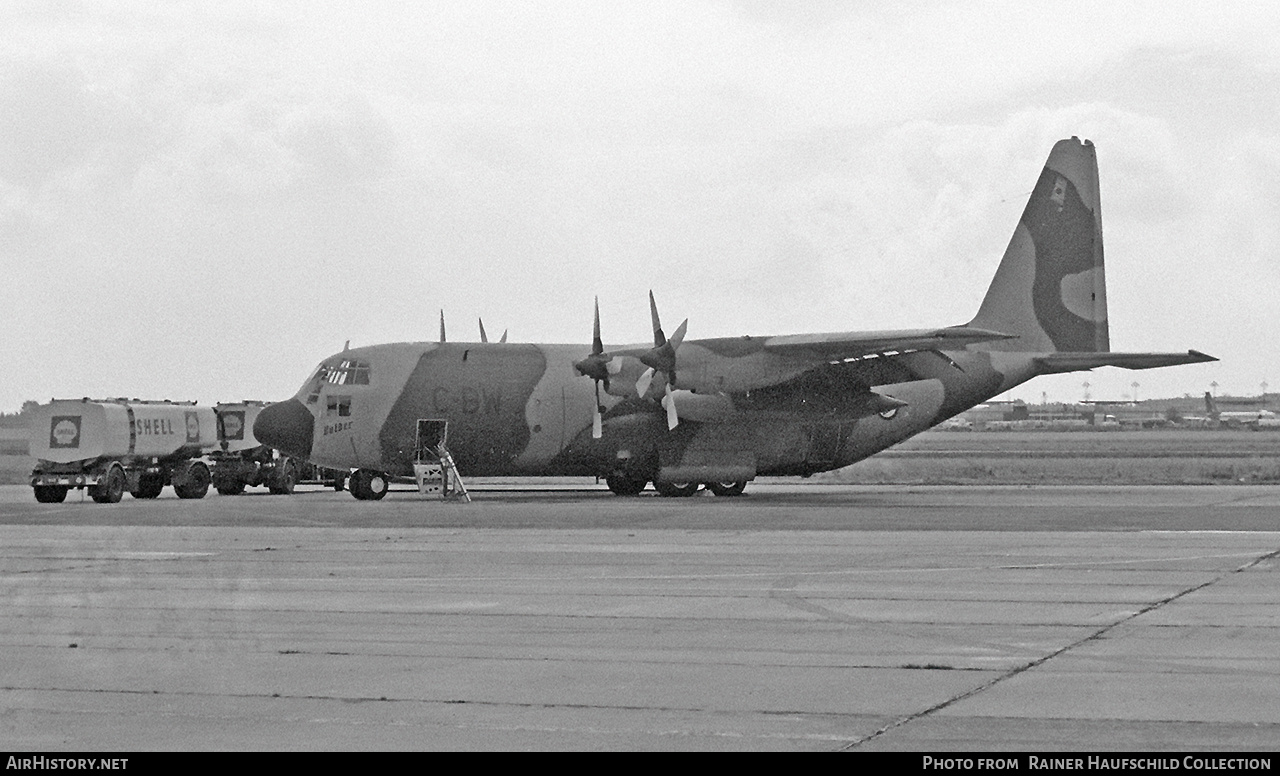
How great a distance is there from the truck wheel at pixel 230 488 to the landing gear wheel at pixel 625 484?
11638 millimetres

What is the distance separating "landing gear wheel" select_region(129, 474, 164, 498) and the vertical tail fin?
22.7m

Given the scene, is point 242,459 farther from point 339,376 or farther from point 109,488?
point 339,376

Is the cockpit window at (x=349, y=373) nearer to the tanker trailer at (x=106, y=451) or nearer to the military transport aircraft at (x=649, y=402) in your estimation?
the military transport aircraft at (x=649, y=402)

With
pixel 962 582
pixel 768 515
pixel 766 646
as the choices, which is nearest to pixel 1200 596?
pixel 962 582

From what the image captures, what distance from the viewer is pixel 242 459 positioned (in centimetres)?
4391

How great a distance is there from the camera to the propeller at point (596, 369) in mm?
35938

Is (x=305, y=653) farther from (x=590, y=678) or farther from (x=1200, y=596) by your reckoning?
(x=1200, y=596)

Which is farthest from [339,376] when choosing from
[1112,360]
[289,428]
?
[1112,360]

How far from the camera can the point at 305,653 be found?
454 inches

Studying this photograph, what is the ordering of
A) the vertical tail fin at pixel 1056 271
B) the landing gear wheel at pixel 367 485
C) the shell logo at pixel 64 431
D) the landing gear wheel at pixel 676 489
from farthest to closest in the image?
1. the vertical tail fin at pixel 1056 271
2. the landing gear wheel at pixel 676 489
3. the shell logo at pixel 64 431
4. the landing gear wheel at pixel 367 485

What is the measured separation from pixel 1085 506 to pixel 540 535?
43.6 ft

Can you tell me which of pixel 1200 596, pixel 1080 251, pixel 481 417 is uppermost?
pixel 1080 251

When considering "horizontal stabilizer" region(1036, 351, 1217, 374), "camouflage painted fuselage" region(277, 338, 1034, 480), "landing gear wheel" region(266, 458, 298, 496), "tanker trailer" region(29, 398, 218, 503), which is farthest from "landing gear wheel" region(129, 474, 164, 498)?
"horizontal stabilizer" region(1036, 351, 1217, 374)

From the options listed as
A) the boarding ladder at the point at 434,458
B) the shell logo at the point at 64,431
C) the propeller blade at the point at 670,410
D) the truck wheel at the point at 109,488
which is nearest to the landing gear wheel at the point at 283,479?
the truck wheel at the point at 109,488
